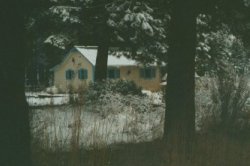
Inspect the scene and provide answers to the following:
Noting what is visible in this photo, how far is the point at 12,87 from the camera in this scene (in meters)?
6.55

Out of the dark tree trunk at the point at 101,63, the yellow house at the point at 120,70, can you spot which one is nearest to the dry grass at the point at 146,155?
the dark tree trunk at the point at 101,63

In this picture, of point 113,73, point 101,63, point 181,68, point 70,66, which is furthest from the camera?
point 70,66

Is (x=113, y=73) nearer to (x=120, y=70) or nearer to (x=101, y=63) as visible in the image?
(x=120, y=70)

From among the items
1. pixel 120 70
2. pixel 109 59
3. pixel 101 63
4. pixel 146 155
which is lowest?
pixel 146 155

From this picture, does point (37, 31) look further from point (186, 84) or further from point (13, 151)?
point (13, 151)

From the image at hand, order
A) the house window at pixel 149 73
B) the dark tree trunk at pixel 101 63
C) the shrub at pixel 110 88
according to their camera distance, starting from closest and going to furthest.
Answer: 1. the shrub at pixel 110 88
2. the dark tree trunk at pixel 101 63
3. the house window at pixel 149 73

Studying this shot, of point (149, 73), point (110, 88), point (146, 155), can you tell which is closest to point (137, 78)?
point (149, 73)

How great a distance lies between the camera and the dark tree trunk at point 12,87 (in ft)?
21.4

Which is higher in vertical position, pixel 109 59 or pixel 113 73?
pixel 109 59

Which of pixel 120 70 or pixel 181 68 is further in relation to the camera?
pixel 120 70

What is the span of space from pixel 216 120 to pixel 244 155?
3230mm

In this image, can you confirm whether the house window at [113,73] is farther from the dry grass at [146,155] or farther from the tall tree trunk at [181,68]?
the tall tree trunk at [181,68]

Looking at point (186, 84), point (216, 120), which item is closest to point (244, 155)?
point (186, 84)

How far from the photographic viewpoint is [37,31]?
73.6ft
